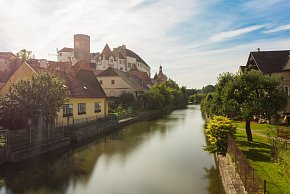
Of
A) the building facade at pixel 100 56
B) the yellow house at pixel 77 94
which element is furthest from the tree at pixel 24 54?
the yellow house at pixel 77 94

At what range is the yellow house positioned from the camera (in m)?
26.3

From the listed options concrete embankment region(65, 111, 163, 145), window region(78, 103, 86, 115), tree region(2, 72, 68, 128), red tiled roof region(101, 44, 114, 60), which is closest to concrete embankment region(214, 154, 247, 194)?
tree region(2, 72, 68, 128)

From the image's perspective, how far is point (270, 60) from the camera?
104ft

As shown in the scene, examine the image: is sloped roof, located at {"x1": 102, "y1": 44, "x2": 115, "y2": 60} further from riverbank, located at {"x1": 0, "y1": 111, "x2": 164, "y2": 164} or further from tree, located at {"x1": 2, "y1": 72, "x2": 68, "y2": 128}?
tree, located at {"x1": 2, "y1": 72, "x2": 68, "y2": 128}

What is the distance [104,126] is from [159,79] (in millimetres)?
83671

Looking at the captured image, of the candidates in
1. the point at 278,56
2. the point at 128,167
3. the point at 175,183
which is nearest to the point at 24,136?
the point at 128,167

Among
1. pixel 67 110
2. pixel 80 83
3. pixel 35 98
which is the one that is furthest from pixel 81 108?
pixel 35 98

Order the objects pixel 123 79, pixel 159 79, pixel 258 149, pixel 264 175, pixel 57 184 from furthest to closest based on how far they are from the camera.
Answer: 1. pixel 159 79
2. pixel 123 79
3. pixel 258 149
4. pixel 57 184
5. pixel 264 175

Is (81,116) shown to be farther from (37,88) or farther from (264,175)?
(264,175)

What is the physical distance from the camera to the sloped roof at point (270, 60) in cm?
3071

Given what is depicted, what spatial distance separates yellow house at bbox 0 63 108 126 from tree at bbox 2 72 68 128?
11.2 feet

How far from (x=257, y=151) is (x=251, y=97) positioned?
3780 millimetres

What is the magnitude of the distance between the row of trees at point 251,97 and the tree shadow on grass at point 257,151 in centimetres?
160

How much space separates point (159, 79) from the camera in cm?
11219
